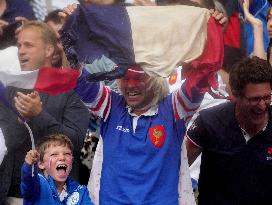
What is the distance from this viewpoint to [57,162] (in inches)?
191

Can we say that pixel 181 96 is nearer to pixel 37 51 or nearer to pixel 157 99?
pixel 157 99

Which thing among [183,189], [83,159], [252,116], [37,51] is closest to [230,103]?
[252,116]

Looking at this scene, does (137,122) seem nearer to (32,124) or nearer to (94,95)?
(94,95)

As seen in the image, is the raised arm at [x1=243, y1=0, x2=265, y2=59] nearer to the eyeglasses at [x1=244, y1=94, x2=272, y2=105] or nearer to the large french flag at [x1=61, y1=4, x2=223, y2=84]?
the eyeglasses at [x1=244, y1=94, x2=272, y2=105]

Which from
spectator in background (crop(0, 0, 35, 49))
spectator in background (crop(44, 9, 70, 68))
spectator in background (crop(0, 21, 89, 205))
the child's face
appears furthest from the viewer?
spectator in background (crop(0, 0, 35, 49))

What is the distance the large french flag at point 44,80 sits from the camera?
4.75 m

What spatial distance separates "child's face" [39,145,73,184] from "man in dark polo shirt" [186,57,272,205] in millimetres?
908

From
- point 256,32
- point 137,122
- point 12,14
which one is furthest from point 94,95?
point 12,14

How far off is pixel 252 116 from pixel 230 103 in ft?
0.99

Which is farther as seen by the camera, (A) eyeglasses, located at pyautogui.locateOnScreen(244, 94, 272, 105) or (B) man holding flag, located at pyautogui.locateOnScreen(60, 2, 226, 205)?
(A) eyeglasses, located at pyautogui.locateOnScreen(244, 94, 272, 105)

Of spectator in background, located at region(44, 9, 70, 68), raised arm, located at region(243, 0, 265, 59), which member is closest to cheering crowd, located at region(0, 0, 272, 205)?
raised arm, located at region(243, 0, 265, 59)

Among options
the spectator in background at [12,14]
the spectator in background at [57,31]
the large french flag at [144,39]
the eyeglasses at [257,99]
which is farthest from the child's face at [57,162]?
the spectator in background at [12,14]

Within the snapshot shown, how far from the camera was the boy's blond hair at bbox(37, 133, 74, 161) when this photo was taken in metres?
4.91

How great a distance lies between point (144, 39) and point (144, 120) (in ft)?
1.67
